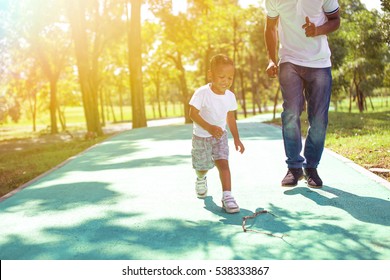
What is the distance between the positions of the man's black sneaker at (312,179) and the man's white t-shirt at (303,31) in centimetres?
109

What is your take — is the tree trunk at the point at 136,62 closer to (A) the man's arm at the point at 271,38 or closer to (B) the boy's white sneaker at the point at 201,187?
(A) the man's arm at the point at 271,38

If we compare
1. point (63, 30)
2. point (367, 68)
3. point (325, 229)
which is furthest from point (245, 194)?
point (63, 30)

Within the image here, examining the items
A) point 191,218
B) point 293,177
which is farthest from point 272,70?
point 191,218

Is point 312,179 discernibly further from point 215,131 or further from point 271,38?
point 271,38

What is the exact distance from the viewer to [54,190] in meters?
5.91

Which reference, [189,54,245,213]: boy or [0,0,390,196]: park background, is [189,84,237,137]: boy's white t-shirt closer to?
[189,54,245,213]: boy

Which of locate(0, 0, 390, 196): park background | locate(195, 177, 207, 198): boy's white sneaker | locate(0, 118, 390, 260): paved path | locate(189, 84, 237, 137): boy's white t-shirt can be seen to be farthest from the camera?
locate(0, 0, 390, 196): park background

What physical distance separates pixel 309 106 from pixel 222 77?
4.17ft

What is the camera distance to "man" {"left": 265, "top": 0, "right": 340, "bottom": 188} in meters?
4.98

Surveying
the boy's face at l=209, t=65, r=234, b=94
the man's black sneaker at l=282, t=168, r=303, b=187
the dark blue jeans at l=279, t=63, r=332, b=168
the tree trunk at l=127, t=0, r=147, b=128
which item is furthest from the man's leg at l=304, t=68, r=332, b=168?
the tree trunk at l=127, t=0, r=147, b=128

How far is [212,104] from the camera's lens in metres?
4.57

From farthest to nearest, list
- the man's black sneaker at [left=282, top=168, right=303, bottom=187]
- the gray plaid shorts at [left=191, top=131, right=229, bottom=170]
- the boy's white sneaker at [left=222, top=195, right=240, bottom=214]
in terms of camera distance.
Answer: the man's black sneaker at [left=282, top=168, right=303, bottom=187] < the gray plaid shorts at [left=191, top=131, right=229, bottom=170] < the boy's white sneaker at [left=222, top=195, right=240, bottom=214]

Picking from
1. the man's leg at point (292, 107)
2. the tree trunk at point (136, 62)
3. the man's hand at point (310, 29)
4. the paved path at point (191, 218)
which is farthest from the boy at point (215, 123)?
the tree trunk at point (136, 62)

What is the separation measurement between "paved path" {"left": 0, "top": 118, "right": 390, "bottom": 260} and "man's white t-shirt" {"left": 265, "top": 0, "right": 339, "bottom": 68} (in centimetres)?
134
